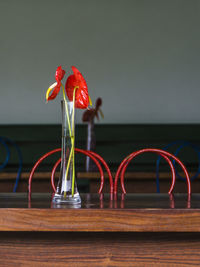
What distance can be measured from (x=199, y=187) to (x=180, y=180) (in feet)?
0.59

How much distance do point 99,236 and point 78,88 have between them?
1.52 ft

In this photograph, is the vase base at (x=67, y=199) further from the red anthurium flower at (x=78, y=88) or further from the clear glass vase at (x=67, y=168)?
the red anthurium flower at (x=78, y=88)

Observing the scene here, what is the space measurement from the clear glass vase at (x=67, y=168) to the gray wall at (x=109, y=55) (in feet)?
10.0

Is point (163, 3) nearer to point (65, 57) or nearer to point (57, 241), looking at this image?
point (65, 57)

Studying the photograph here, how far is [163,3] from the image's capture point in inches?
170

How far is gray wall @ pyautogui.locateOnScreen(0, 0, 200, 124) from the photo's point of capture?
4266 millimetres

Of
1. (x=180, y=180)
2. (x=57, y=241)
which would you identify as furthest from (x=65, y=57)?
(x=57, y=241)

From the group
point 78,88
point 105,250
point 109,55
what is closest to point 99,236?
point 105,250

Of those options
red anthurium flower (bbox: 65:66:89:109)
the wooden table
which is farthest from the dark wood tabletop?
red anthurium flower (bbox: 65:66:89:109)

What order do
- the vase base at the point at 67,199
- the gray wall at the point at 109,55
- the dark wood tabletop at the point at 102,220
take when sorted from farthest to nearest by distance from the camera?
the gray wall at the point at 109,55 → the vase base at the point at 67,199 → the dark wood tabletop at the point at 102,220

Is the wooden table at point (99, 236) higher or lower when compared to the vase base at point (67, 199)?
lower

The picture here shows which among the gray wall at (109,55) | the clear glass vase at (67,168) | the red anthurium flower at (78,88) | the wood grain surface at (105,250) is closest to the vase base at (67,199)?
the clear glass vase at (67,168)

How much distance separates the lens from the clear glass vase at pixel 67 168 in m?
1.17

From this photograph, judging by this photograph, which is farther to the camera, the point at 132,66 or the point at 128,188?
the point at 132,66
